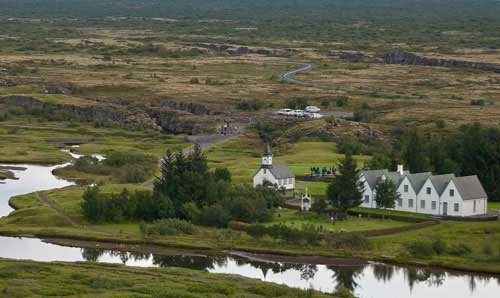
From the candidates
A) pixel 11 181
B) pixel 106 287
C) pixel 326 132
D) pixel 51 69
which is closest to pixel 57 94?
pixel 51 69

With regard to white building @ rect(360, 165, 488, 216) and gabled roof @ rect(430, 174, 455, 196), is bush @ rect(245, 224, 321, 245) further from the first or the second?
gabled roof @ rect(430, 174, 455, 196)

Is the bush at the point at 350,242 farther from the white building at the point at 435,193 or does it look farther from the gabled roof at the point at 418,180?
the gabled roof at the point at 418,180

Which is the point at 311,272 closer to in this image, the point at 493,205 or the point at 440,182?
the point at 440,182

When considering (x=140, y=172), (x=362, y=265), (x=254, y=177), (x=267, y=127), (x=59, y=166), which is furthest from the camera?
(x=267, y=127)

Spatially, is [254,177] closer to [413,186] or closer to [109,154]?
[413,186]

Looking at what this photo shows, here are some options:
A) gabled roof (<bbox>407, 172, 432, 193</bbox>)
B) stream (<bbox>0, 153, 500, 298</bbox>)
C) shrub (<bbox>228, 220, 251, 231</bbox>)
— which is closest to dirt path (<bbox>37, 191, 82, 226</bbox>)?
stream (<bbox>0, 153, 500, 298</bbox>)

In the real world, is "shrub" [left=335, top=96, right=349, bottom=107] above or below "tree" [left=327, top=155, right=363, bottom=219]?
above

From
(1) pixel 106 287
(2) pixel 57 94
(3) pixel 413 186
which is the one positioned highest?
(2) pixel 57 94
